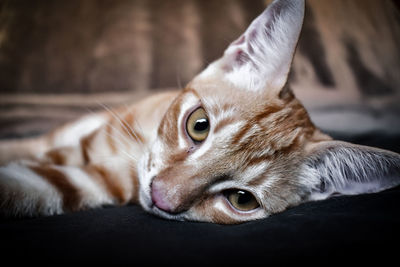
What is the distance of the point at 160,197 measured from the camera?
101 centimetres

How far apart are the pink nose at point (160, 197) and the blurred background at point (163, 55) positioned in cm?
138

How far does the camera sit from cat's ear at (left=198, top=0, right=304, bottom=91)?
1130 millimetres

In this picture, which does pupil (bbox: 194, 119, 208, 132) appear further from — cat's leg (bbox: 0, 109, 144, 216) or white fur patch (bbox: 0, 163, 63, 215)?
white fur patch (bbox: 0, 163, 63, 215)

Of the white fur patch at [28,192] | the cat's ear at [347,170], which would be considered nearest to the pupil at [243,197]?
the cat's ear at [347,170]

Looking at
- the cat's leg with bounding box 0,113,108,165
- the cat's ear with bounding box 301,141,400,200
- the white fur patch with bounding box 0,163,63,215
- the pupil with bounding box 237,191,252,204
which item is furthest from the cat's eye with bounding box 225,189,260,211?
the cat's leg with bounding box 0,113,108,165

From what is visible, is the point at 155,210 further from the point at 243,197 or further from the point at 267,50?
the point at 267,50

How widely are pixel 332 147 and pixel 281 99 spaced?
11.3 inches

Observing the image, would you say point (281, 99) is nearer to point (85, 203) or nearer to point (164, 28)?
point (85, 203)

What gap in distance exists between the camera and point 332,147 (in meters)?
1.14

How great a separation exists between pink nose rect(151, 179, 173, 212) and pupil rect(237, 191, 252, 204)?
0.87ft

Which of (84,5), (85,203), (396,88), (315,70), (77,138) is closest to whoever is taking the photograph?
(85,203)

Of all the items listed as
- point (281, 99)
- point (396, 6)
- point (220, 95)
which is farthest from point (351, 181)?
point (396, 6)

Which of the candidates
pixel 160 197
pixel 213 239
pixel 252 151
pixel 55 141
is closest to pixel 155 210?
pixel 160 197

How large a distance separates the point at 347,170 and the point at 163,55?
6.07ft
